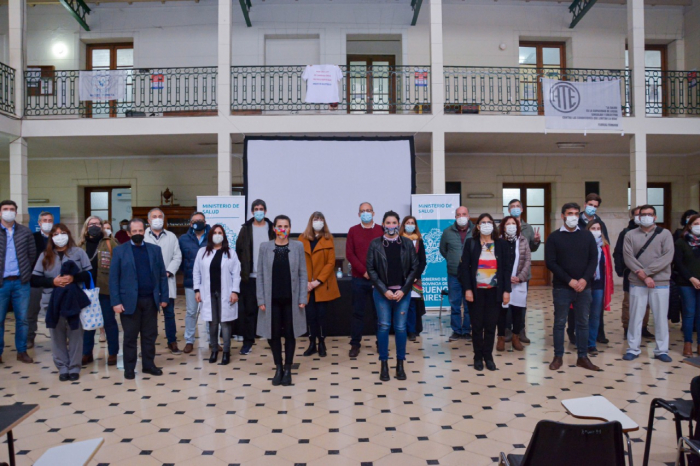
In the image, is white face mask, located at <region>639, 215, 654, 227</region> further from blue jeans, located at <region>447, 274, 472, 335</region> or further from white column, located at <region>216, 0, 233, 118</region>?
white column, located at <region>216, 0, 233, 118</region>

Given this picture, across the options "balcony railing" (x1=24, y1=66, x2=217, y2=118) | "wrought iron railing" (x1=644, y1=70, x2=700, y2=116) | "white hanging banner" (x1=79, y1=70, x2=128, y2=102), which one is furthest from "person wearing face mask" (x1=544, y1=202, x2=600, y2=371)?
"white hanging banner" (x1=79, y1=70, x2=128, y2=102)

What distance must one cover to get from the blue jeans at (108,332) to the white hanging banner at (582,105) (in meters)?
7.79

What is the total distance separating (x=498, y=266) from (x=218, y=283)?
2817mm

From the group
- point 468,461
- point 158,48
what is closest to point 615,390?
point 468,461

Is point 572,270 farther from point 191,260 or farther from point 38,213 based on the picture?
point 38,213

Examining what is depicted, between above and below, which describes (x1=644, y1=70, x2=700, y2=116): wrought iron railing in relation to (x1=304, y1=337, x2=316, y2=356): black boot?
above

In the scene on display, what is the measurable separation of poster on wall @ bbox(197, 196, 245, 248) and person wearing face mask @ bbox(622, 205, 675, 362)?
5292mm

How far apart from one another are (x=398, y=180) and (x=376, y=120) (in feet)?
4.38

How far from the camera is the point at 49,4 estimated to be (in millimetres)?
11797

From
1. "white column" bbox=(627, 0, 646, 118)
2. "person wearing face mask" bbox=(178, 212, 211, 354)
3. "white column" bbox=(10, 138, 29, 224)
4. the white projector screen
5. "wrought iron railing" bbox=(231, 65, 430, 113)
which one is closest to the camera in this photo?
"person wearing face mask" bbox=(178, 212, 211, 354)

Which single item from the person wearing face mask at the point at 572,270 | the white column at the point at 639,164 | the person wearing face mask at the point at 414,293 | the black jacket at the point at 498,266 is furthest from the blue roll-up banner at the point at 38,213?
the white column at the point at 639,164

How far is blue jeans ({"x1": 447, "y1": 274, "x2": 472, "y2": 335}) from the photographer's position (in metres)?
6.35

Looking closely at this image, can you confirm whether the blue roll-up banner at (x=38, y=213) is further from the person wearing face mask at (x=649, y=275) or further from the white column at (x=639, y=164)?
the white column at (x=639, y=164)

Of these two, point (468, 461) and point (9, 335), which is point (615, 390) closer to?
Answer: point (468, 461)
